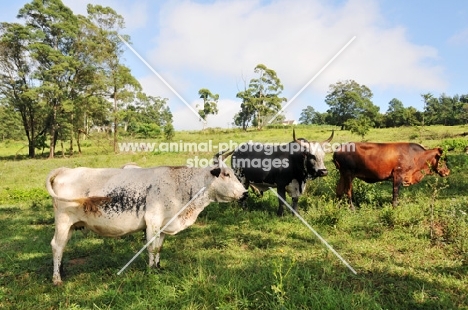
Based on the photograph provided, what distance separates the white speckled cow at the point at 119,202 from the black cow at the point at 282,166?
3421mm

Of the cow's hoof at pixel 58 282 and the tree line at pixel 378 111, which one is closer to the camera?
the cow's hoof at pixel 58 282

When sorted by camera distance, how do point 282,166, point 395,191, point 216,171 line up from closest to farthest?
1. point 216,171
2. point 395,191
3. point 282,166

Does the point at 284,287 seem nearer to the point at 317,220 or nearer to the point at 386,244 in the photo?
the point at 386,244

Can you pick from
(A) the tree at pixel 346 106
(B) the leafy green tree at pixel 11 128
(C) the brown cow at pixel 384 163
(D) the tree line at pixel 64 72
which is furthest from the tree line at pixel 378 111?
(B) the leafy green tree at pixel 11 128

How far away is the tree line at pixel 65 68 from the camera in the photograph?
29.8 m

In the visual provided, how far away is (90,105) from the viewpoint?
32.0 meters

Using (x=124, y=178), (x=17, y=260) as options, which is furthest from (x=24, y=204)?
(x=124, y=178)

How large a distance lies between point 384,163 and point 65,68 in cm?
2927

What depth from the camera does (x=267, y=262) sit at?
539 centimetres

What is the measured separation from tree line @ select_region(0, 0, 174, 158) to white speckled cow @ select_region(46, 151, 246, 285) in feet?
87.6

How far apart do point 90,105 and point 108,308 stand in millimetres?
31042

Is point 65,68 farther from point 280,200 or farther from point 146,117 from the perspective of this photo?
point 146,117

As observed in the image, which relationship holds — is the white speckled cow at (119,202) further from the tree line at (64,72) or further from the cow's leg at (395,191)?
the tree line at (64,72)

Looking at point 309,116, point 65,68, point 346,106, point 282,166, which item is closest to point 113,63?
point 65,68
